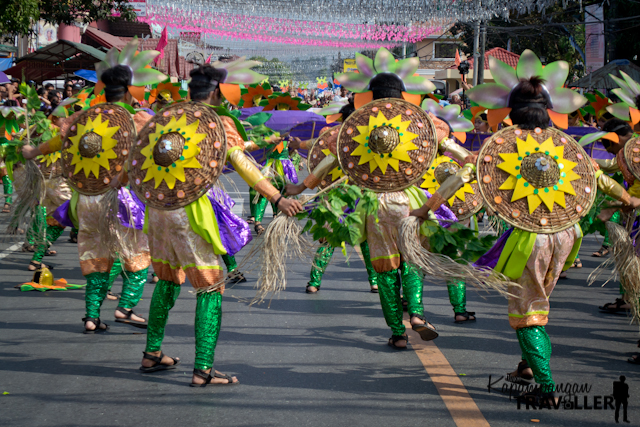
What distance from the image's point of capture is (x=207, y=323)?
468cm

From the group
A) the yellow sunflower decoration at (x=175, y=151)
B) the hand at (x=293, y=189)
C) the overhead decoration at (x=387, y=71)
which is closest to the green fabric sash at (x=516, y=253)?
the hand at (x=293, y=189)

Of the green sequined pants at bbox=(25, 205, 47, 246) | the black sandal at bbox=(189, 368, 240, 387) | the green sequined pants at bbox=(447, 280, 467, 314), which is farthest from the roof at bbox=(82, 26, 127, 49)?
the black sandal at bbox=(189, 368, 240, 387)

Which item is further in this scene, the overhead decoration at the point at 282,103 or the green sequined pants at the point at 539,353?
the overhead decoration at the point at 282,103

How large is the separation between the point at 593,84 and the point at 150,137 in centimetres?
1777

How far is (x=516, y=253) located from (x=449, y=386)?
1.08m

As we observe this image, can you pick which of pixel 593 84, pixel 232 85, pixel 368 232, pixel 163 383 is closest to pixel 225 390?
pixel 163 383

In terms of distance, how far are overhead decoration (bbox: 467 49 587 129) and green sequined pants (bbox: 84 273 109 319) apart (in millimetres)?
3435

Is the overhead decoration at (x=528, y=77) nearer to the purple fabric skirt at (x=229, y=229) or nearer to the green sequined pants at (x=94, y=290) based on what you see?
the purple fabric skirt at (x=229, y=229)

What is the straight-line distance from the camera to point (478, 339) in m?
6.10

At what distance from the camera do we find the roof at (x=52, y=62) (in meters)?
23.1

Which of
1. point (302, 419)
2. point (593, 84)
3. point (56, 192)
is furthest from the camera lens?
point (593, 84)

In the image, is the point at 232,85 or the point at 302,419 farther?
the point at 232,85

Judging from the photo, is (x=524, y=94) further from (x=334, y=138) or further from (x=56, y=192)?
(x=56, y=192)

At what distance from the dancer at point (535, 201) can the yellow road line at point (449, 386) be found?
451 mm
